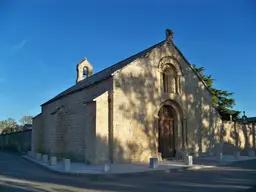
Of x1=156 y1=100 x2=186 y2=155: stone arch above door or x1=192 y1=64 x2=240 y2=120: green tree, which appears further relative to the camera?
x1=192 y1=64 x2=240 y2=120: green tree

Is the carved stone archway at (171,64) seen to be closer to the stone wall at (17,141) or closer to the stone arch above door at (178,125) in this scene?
the stone arch above door at (178,125)

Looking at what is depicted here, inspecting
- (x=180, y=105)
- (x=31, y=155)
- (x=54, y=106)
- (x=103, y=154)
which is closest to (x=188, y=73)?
(x=180, y=105)

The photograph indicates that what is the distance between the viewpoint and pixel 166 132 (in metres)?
19.4

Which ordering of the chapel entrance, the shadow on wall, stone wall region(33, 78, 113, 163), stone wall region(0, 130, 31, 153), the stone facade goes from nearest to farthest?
1. the stone facade
2. the shadow on wall
3. stone wall region(33, 78, 113, 163)
4. the chapel entrance
5. stone wall region(0, 130, 31, 153)

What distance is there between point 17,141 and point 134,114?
894 inches

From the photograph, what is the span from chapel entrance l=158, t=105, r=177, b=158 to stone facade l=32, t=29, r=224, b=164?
0.35 m

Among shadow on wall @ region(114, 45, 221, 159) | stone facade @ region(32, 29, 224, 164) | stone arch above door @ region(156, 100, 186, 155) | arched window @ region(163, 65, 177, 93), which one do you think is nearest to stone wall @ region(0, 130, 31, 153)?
stone facade @ region(32, 29, 224, 164)

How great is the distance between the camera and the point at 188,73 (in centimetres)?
2094

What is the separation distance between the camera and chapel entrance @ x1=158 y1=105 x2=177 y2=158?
19.0 m

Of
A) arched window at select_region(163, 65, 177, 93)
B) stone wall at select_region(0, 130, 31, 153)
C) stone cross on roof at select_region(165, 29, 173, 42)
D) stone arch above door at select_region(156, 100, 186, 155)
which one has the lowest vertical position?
stone wall at select_region(0, 130, 31, 153)

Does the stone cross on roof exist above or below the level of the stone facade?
above

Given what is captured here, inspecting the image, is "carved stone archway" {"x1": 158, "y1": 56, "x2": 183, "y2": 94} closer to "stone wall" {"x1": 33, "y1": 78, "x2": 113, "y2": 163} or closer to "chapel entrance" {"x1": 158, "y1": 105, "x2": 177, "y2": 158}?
"chapel entrance" {"x1": 158, "y1": 105, "x2": 177, "y2": 158}

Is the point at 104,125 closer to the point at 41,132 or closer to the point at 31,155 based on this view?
the point at 31,155

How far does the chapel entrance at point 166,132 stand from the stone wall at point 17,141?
1757 centimetres
